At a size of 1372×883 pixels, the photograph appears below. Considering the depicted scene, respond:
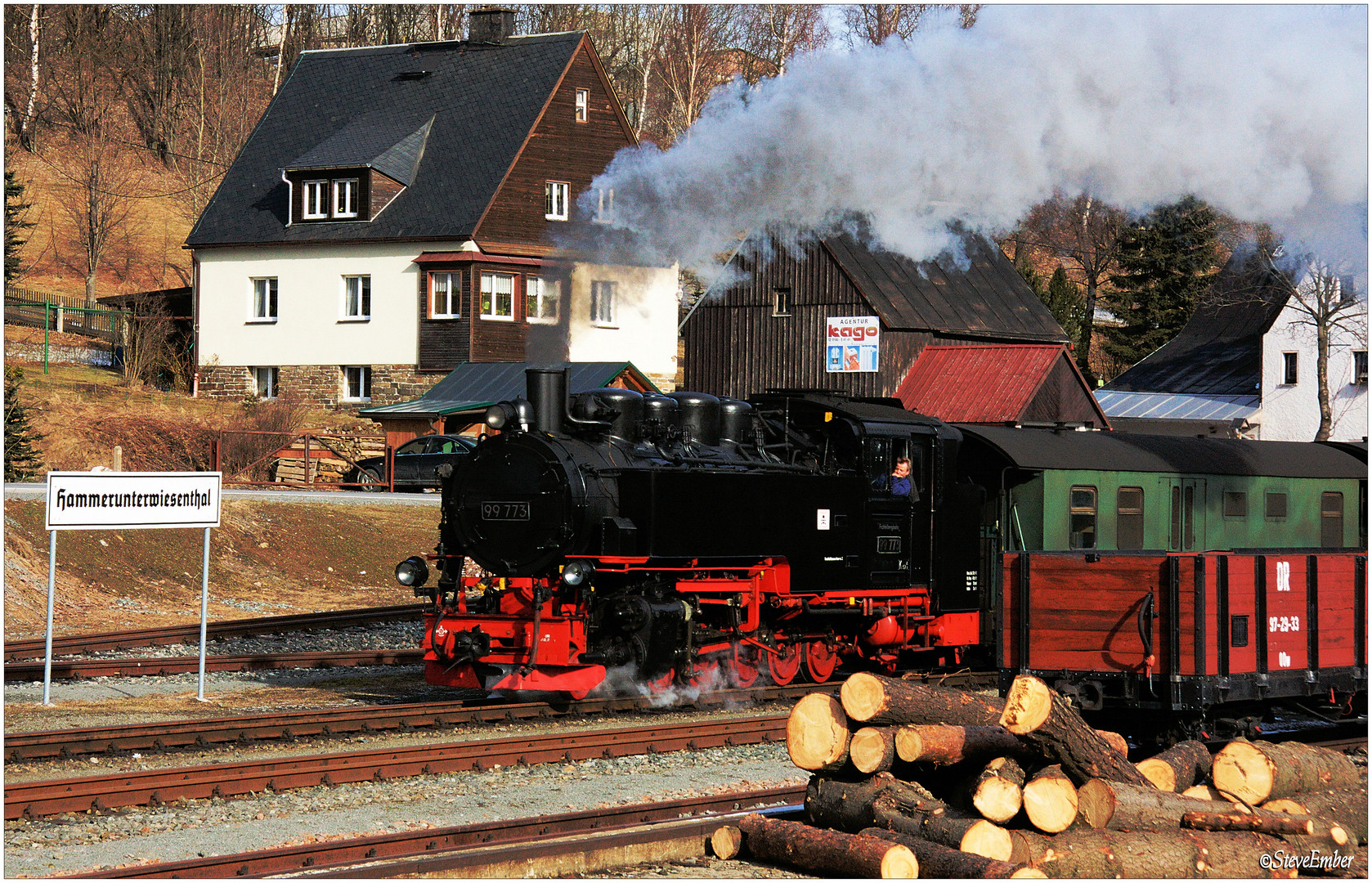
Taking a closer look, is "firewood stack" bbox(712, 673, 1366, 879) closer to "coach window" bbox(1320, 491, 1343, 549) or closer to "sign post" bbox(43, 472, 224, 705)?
"sign post" bbox(43, 472, 224, 705)

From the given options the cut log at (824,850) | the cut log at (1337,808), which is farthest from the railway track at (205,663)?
the cut log at (1337,808)

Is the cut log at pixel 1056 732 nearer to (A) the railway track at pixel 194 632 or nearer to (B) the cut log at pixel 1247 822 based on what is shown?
(B) the cut log at pixel 1247 822

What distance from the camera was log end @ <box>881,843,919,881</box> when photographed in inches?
292

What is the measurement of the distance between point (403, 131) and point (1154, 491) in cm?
3122

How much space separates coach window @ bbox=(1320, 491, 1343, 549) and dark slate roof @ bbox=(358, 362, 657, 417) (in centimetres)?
1868

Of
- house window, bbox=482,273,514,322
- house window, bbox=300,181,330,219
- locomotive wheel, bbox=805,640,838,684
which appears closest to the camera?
locomotive wheel, bbox=805,640,838,684

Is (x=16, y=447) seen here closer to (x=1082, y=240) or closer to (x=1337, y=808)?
(x=1337, y=808)

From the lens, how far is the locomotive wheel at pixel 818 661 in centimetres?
1545

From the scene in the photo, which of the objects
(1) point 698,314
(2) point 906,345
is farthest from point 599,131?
(2) point 906,345

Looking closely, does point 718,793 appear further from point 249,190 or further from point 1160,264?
point 1160,264

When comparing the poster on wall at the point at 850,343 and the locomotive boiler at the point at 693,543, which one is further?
the poster on wall at the point at 850,343

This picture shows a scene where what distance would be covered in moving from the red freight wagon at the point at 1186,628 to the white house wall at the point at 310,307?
102 ft

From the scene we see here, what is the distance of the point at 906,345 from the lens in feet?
129

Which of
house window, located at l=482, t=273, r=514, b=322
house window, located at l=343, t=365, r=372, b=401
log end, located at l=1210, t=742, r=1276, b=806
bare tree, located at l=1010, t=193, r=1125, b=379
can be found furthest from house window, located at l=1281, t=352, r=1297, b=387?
log end, located at l=1210, t=742, r=1276, b=806
